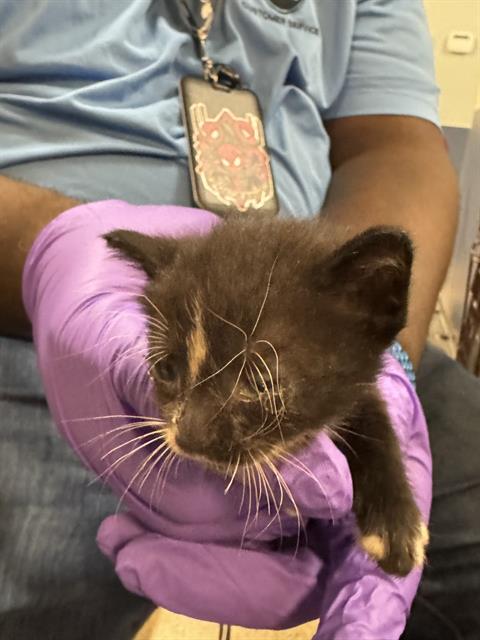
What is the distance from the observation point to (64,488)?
904mm

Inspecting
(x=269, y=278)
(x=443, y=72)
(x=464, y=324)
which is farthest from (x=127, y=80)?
(x=443, y=72)

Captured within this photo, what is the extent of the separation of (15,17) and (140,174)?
1.00ft

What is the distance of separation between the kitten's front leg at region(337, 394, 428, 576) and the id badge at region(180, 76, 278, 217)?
1.44 ft

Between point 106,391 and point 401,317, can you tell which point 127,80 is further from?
point 401,317

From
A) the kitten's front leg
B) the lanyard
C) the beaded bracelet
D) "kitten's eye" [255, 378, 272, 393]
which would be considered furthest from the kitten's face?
the lanyard

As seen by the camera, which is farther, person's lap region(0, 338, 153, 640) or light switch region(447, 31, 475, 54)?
light switch region(447, 31, 475, 54)

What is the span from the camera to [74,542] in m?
0.87

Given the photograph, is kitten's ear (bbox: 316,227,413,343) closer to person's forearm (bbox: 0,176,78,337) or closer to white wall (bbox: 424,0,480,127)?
person's forearm (bbox: 0,176,78,337)

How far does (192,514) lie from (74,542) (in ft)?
0.71

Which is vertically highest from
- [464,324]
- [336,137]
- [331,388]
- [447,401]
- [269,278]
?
[269,278]

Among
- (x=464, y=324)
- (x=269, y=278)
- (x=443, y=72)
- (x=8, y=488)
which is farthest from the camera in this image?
(x=443, y=72)

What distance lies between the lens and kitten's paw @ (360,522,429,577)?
70cm

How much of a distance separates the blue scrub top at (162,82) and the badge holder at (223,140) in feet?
0.10

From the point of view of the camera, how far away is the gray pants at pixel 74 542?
0.84 m
